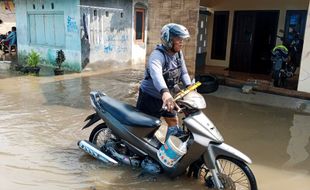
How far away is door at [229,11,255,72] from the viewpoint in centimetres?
1023

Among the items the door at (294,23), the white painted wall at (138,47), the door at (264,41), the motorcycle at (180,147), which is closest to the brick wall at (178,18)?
the door at (294,23)

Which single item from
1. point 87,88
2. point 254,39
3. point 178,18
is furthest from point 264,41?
point 87,88

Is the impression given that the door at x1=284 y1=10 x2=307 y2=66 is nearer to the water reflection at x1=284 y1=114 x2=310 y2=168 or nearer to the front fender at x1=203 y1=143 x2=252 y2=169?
the water reflection at x1=284 y1=114 x2=310 y2=168

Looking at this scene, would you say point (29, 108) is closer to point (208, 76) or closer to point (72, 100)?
point (72, 100)

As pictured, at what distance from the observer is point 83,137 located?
16.0 feet

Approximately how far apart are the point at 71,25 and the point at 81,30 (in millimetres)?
469

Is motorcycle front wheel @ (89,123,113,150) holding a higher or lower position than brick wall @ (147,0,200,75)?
lower

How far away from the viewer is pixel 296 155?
Answer: 14.6 feet

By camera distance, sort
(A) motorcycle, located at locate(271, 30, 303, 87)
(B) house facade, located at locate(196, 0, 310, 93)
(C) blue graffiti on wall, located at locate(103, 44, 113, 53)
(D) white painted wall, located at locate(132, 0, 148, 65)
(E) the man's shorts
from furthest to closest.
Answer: (D) white painted wall, located at locate(132, 0, 148, 65) → (C) blue graffiti on wall, located at locate(103, 44, 113, 53) → (B) house facade, located at locate(196, 0, 310, 93) → (A) motorcycle, located at locate(271, 30, 303, 87) → (E) the man's shorts

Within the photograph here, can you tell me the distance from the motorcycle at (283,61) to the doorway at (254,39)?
5.31ft

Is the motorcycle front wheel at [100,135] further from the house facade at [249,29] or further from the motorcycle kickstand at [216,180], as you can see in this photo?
the house facade at [249,29]

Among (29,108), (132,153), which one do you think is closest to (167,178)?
(132,153)

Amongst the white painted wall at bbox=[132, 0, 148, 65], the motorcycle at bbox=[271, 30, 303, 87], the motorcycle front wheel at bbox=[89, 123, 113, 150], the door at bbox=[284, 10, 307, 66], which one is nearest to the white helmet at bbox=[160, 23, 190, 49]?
the motorcycle front wheel at bbox=[89, 123, 113, 150]

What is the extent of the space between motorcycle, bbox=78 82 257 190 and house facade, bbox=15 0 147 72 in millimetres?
7509
